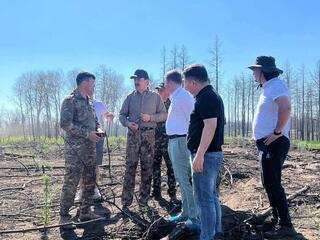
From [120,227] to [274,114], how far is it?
234cm

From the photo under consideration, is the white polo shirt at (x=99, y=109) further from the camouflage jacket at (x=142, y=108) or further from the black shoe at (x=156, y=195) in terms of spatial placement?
the black shoe at (x=156, y=195)

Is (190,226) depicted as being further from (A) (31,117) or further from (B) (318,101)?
(A) (31,117)

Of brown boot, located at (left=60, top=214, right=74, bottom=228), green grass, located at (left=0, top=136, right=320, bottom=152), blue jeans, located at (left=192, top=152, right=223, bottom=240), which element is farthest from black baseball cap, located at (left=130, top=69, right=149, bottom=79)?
green grass, located at (left=0, top=136, right=320, bottom=152)

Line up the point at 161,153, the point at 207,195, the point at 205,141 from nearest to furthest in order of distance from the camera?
1. the point at 205,141
2. the point at 207,195
3. the point at 161,153

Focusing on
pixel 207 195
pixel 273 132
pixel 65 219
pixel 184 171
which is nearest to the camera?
pixel 207 195

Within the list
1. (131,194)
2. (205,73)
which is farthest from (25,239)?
(205,73)

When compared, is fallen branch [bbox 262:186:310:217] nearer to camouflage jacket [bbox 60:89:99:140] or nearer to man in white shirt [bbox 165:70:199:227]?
man in white shirt [bbox 165:70:199:227]

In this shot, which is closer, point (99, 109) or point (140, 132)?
point (140, 132)

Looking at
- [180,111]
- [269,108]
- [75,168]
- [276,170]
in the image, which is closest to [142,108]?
[180,111]

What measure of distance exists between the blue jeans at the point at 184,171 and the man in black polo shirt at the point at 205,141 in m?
0.86

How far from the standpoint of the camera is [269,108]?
16.8 feet

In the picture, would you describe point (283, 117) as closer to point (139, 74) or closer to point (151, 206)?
point (139, 74)

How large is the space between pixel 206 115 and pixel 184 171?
1399 mm

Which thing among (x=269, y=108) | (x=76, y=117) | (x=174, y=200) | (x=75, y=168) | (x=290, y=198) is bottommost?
(x=174, y=200)
